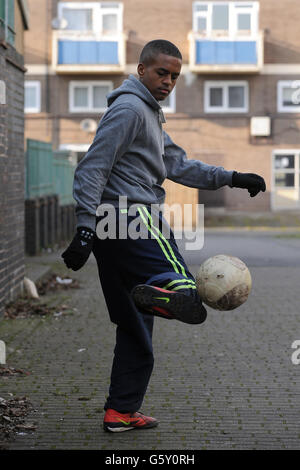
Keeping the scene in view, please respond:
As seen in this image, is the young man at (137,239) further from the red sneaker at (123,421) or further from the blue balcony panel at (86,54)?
the blue balcony panel at (86,54)

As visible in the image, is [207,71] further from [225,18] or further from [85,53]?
[85,53]

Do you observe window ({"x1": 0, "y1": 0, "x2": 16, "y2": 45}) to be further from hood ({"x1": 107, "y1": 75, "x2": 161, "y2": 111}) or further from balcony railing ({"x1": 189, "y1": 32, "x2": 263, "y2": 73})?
balcony railing ({"x1": 189, "y1": 32, "x2": 263, "y2": 73})

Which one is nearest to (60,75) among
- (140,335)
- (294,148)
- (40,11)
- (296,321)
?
(40,11)

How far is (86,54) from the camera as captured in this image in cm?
3575

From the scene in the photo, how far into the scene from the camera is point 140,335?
16.1 feet

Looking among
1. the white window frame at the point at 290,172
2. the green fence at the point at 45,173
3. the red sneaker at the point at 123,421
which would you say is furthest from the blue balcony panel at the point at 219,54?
the red sneaker at the point at 123,421

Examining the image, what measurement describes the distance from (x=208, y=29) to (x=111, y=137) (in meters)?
32.3

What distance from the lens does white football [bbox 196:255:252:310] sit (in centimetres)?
445

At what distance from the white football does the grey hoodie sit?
0.55 metres

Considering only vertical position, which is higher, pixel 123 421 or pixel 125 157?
pixel 125 157

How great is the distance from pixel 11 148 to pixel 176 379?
14.2ft

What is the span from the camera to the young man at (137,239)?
446cm

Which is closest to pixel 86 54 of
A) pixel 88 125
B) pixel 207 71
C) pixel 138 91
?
pixel 88 125
